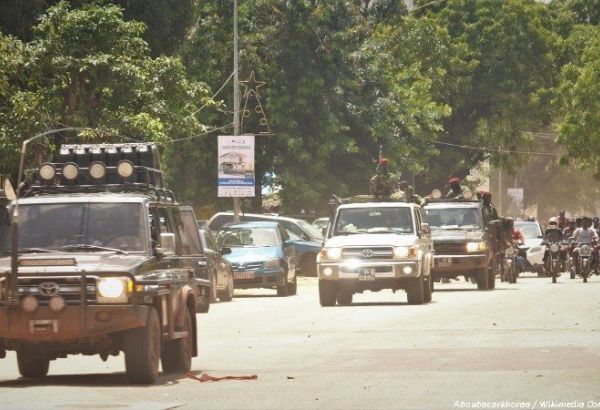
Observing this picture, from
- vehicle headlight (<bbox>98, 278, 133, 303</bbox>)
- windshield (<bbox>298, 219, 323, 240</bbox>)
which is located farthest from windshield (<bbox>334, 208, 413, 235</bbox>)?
windshield (<bbox>298, 219, 323, 240</bbox>)

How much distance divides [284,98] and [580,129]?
46.5 ft

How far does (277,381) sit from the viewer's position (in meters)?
15.8

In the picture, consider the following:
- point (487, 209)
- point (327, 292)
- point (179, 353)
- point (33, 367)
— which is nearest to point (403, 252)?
point (327, 292)

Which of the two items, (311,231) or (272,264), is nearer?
(272,264)

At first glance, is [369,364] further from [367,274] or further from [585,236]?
[585,236]

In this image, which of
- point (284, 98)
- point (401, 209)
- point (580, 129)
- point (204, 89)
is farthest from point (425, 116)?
point (401, 209)

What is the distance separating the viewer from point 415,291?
105 feet

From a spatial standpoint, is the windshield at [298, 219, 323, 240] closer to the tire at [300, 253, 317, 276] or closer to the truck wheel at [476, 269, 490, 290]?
the tire at [300, 253, 317, 276]

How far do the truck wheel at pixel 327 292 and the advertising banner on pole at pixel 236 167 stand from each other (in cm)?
1617

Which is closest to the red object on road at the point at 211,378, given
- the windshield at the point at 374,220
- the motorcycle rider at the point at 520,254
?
the windshield at the point at 374,220

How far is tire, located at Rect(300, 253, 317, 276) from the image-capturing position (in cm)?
5241

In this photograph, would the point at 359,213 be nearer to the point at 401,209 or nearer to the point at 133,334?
the point at 401,209

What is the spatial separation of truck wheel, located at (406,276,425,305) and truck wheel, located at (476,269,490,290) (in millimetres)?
7814

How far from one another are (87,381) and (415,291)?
53.5ft
